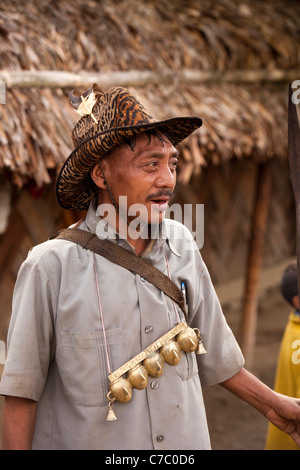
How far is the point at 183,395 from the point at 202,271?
392 mm

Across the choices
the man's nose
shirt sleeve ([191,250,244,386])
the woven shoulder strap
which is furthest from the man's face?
shirt sleeve ([191,250,244,386])

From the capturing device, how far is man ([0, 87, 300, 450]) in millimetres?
1687

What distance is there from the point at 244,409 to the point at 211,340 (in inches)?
126

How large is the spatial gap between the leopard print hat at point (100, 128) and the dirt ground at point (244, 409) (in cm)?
295

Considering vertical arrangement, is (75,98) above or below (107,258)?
above

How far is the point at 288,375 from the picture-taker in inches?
121

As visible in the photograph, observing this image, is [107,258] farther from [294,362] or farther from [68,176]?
[294,362]

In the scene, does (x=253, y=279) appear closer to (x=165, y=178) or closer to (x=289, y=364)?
(x=289, y=364)

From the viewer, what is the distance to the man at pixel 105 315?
1687 mm

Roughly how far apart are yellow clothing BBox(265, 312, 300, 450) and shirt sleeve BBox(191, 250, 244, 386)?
1085 millimetres

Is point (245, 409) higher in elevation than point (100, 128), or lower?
lower

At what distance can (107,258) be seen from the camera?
178 cm

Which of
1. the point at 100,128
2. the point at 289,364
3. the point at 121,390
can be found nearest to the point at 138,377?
the point at 121,390
